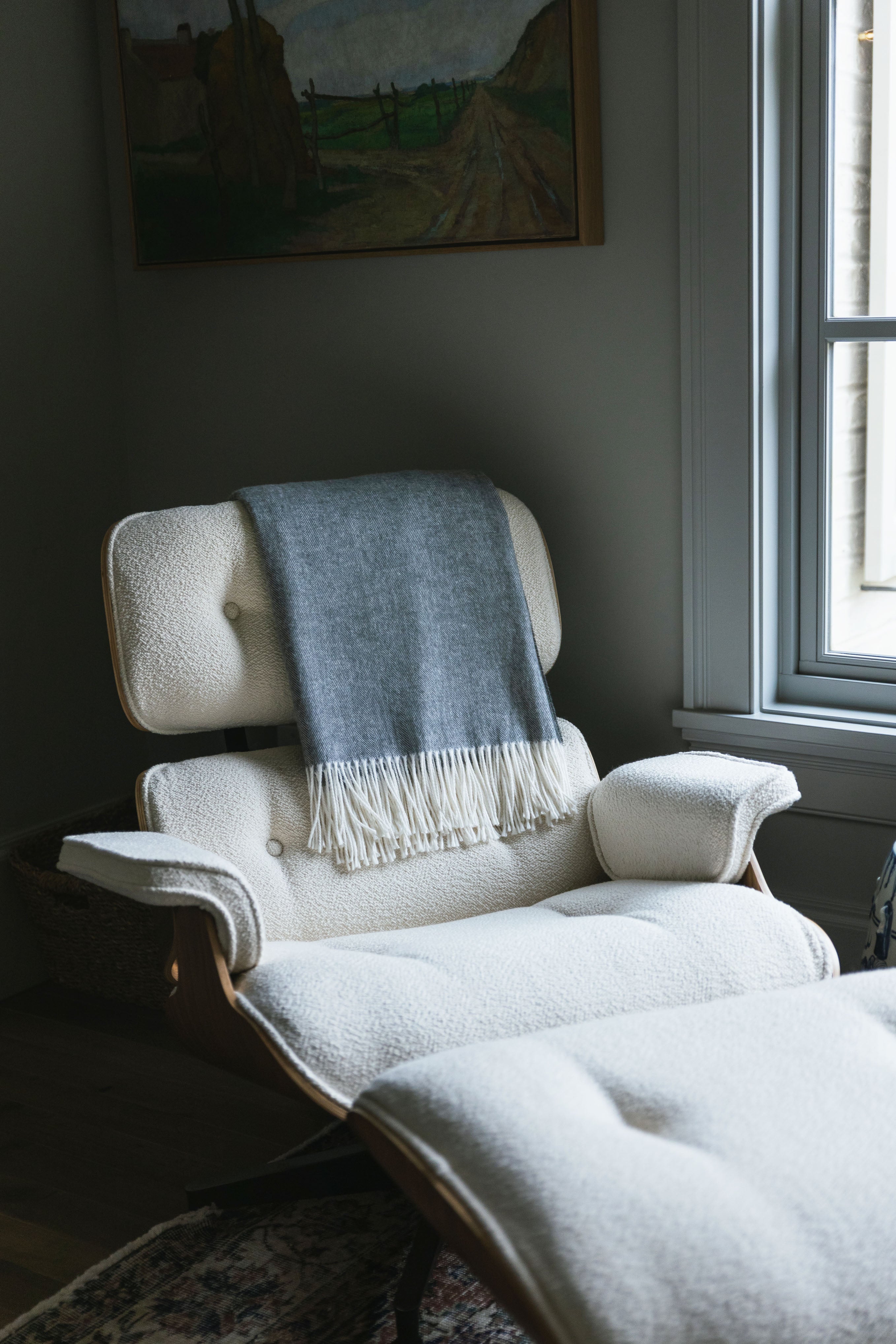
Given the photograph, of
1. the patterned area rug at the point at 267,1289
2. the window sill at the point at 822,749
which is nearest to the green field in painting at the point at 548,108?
the window sill at the point at 822,749

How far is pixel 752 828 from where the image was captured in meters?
1.60

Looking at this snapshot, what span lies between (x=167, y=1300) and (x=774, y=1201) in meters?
0.93

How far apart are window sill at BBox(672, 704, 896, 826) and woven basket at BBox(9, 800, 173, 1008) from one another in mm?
999

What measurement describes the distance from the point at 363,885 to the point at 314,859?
79 millimetres

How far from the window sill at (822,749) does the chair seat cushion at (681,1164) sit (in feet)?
2.76

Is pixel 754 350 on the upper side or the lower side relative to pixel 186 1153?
upper

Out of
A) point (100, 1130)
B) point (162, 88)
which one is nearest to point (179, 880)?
point (100, 1130)

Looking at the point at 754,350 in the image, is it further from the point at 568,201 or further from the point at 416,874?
the point at 416,874

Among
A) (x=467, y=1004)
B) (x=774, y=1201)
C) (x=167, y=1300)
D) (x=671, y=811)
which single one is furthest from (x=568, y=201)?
(x=167, y=1300)

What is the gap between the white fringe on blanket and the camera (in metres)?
Answer: 1.70

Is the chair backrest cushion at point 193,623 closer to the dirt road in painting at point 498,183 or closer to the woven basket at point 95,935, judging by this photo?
the woven basket at point 95,935

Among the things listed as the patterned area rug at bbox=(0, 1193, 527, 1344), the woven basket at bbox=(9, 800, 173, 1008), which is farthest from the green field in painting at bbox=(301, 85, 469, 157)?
the patterned area rug at bbox=(0, 1193, 527, 1344)

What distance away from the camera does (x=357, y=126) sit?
2.11 meters

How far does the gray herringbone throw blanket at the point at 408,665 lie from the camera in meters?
1.72
